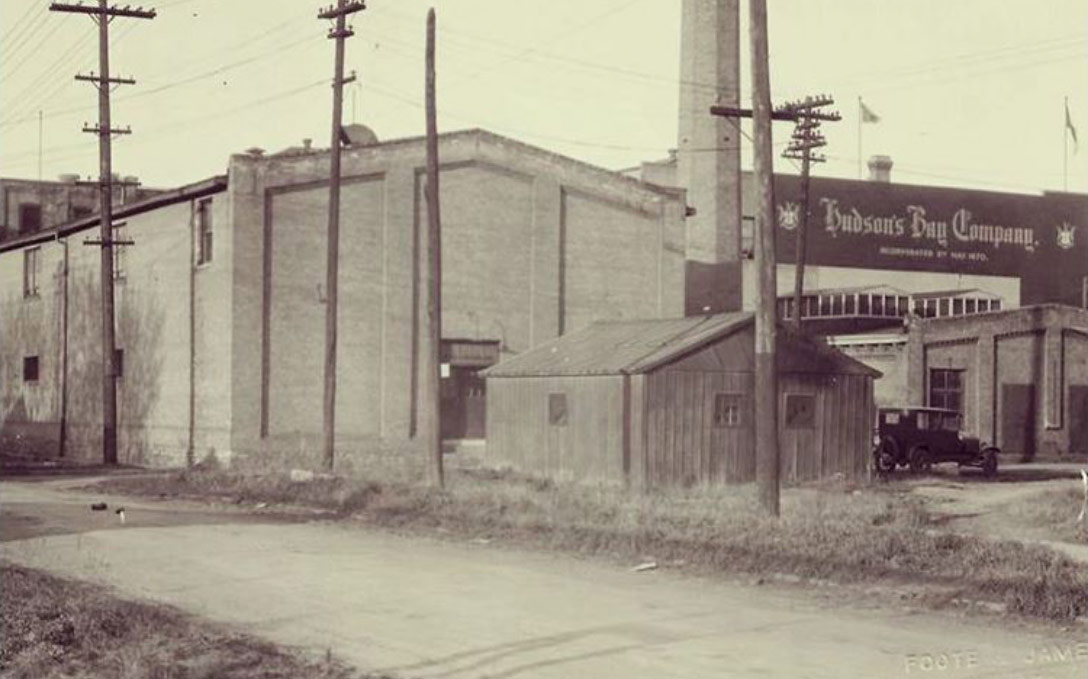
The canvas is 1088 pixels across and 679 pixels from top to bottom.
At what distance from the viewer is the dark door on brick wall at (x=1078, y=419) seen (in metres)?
45.6

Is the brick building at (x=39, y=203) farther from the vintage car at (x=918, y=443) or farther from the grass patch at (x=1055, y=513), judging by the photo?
the grass patch at (x=1055, y=513)

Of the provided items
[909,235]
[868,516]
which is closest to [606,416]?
[868,516]

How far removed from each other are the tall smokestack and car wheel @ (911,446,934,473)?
14.8 metres

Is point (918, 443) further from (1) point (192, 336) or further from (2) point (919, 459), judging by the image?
(1) point (192, 336)

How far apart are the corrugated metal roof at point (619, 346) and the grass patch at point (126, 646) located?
59.0 feet

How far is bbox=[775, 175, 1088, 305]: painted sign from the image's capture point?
6619cm

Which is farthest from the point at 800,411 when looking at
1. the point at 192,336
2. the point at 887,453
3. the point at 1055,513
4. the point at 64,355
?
the point at 64,355

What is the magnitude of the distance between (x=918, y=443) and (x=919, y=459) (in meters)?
0.44

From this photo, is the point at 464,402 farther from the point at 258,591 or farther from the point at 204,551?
the point at 258,591

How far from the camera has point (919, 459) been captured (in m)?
36.1

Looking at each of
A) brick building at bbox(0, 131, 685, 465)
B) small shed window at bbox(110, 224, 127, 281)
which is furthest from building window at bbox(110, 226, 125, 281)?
brick building at bbox(0, 131, 685, 465)

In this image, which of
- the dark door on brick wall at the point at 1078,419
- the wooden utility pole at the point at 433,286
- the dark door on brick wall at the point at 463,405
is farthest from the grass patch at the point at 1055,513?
the dark door on brick wall at the point at 1078,419

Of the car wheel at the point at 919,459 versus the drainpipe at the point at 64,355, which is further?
the drainpipe at the point at 64,355

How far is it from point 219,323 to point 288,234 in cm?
303
